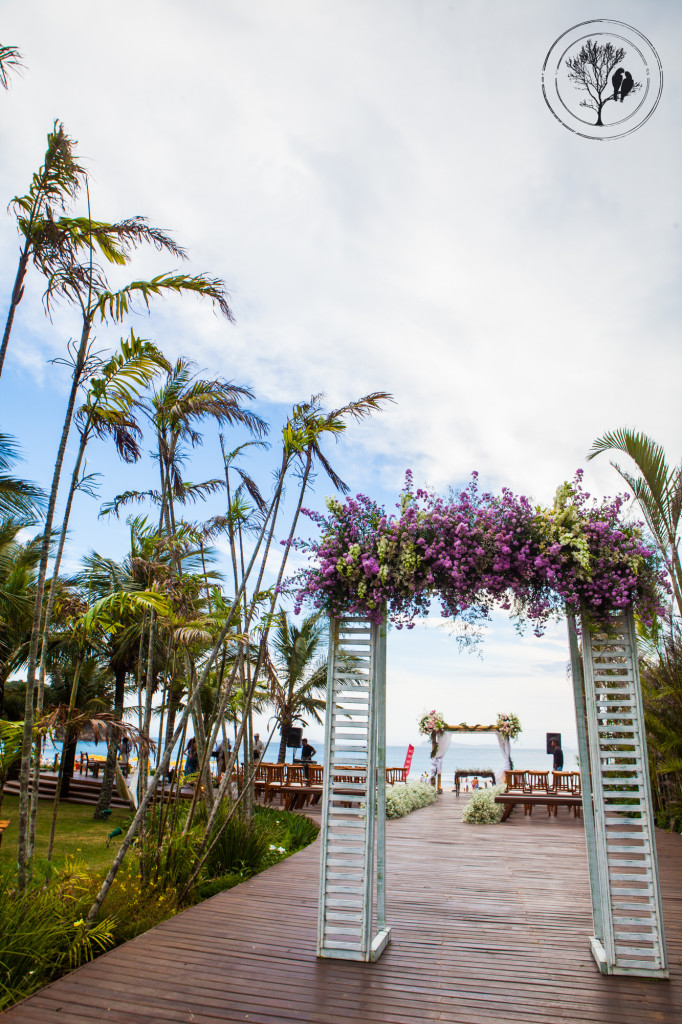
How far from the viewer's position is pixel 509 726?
1738cm

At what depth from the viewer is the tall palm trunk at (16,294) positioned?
4.21 m

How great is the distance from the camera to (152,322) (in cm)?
479

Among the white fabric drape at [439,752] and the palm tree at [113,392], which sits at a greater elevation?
the palm tree at [113,392]

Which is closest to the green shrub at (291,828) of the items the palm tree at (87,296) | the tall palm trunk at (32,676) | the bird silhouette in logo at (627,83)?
the palm tree at (87,296)

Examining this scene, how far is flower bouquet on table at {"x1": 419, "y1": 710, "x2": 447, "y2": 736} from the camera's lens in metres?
17.7

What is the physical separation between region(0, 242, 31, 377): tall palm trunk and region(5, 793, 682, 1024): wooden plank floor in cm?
394

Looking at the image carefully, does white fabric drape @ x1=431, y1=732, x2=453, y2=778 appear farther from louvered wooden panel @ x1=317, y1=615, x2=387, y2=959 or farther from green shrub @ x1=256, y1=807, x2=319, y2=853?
louvered wooden panel @ x1=317, y1=615, x2=387, y2=959

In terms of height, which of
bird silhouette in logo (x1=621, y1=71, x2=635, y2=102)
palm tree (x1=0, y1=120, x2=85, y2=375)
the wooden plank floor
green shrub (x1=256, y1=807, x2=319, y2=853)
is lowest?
green shrub (x1=256, y1=807, x2=319, y2=853)

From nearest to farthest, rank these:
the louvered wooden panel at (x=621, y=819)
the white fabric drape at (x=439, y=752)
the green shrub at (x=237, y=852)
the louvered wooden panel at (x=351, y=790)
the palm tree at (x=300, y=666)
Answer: the louvered wooden panel at (x=621, y=819)
the louvered wooden panel at (x=351, y=790)
the green shrub at (x=237, y=852)
the white fabric drape at (x=439, y=752)
the palm tree at (x=300, y=666)

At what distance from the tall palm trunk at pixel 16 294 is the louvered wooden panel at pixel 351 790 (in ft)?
9.89

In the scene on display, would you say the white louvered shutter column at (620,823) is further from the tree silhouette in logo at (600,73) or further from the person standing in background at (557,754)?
the person standing in background at (557,754)

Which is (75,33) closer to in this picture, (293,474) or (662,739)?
(293,474)

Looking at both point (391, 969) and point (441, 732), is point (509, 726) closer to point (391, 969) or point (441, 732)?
point (441, 732)

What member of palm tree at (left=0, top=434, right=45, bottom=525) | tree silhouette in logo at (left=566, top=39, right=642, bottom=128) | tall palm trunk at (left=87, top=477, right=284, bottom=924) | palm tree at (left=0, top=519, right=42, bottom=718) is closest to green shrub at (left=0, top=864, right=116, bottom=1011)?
tall palm trunk at (left=87, top=477, right=284, bottom=924)
